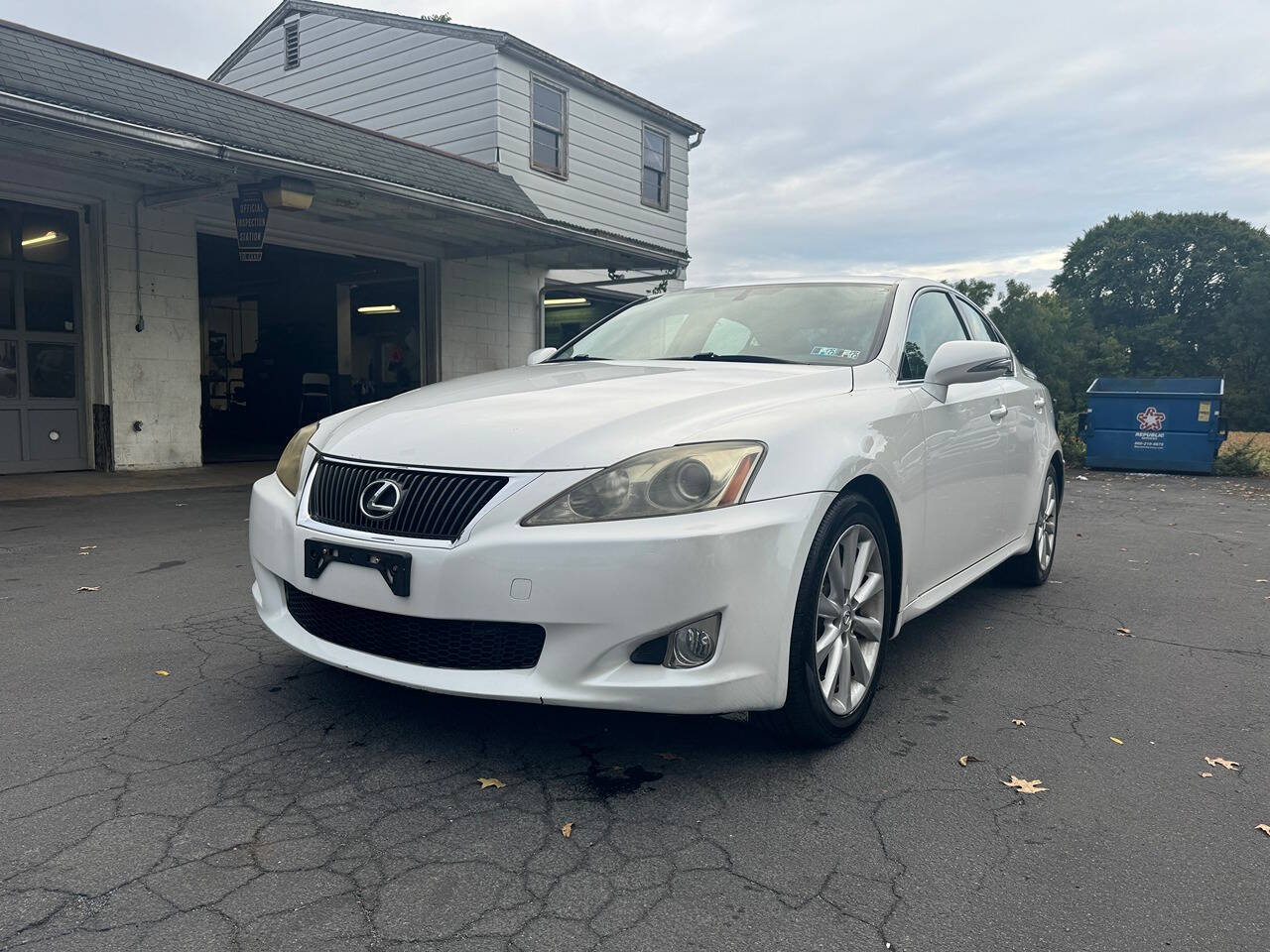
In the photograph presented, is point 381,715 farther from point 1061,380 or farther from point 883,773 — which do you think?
point 1061,380

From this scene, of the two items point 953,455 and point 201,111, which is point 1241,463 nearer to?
point 953,455

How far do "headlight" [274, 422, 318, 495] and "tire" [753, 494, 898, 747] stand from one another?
1655mm

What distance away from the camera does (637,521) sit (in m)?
2.50

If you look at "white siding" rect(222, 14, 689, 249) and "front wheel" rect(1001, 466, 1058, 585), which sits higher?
"white siding" rect(222, 14, 689, 249)

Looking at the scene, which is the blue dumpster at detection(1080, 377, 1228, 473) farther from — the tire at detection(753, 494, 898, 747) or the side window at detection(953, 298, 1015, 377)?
the tire at detection(753, 494, 898, 747)

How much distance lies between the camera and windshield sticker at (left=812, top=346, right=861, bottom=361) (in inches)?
144

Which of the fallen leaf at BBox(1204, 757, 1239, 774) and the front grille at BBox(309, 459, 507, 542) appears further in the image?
the fallen leaf at BBox(1204, 757, 1239, 774)

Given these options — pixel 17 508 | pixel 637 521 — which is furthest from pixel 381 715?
pixel 17 508

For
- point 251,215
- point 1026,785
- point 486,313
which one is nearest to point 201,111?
point 251,215

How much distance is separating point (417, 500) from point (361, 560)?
23 centimetres

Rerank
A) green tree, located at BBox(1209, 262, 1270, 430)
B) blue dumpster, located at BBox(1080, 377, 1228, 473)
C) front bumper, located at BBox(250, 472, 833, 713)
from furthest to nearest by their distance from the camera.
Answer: green tree, located at BBox(1209, 262, 1270, 430) < blue dumpster, located at BBox(1080, 377, 1228, 473) < front bumper, located at BBox(250, 472, 833, 713)

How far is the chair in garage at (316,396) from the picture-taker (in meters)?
19.0

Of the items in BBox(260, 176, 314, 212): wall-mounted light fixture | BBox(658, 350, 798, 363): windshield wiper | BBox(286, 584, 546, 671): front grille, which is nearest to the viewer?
BBox(286, 584, 546, 671): front grille

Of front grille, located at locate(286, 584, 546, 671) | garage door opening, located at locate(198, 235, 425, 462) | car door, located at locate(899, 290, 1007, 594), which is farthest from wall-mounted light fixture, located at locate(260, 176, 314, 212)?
garage door opening, located at locate(198, 235, 425, 462)
